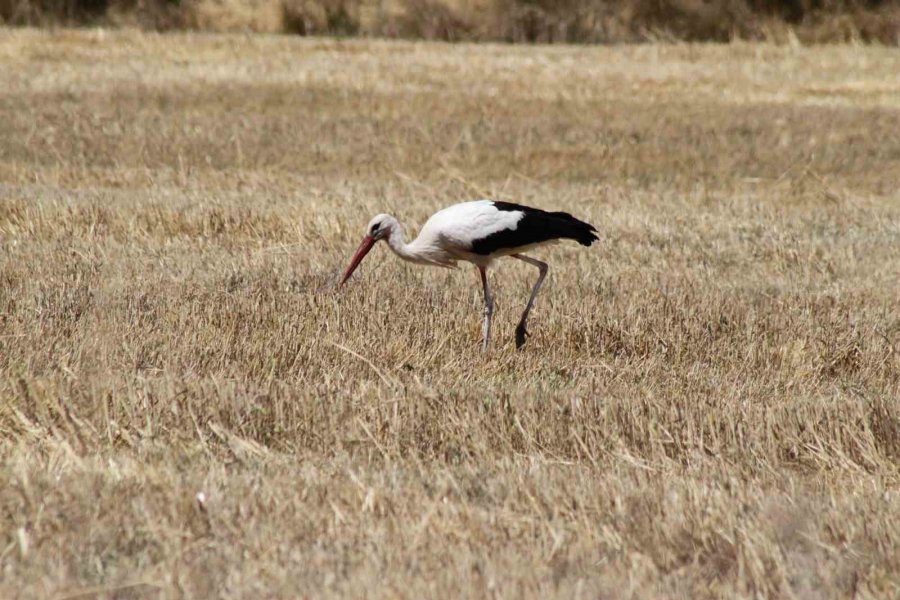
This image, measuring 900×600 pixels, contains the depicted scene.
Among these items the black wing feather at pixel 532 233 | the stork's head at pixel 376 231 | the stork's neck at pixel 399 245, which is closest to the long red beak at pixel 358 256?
the stork's head at pixel 376 231

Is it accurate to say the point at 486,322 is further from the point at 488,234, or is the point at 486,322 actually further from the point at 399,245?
the point at 399,245

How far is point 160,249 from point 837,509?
21.9 ft

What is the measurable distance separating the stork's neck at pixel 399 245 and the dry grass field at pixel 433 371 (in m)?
0.31

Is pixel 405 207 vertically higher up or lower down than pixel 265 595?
lower down

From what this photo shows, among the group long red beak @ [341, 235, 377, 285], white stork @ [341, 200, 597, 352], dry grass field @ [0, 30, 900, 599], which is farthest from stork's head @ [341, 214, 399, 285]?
dry grass field @ [0, 30, 900, 599]

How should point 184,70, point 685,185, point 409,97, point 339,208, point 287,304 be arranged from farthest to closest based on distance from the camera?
point 184,70 < point 409,97 < point 685,185 < point 339,208 < point 287,304

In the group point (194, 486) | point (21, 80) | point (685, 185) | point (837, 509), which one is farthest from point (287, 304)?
point (21, 80)

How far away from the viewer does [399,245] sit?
8.62m

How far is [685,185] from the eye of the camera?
1520cm

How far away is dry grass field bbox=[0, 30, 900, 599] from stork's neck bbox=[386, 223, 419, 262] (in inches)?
12.1

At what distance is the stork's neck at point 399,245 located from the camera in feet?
28.0

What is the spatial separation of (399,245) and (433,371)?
5.50ft

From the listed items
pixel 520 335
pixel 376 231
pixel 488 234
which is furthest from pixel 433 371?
pixel 376 231

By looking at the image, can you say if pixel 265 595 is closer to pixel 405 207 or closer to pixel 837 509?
pixel 837 509
